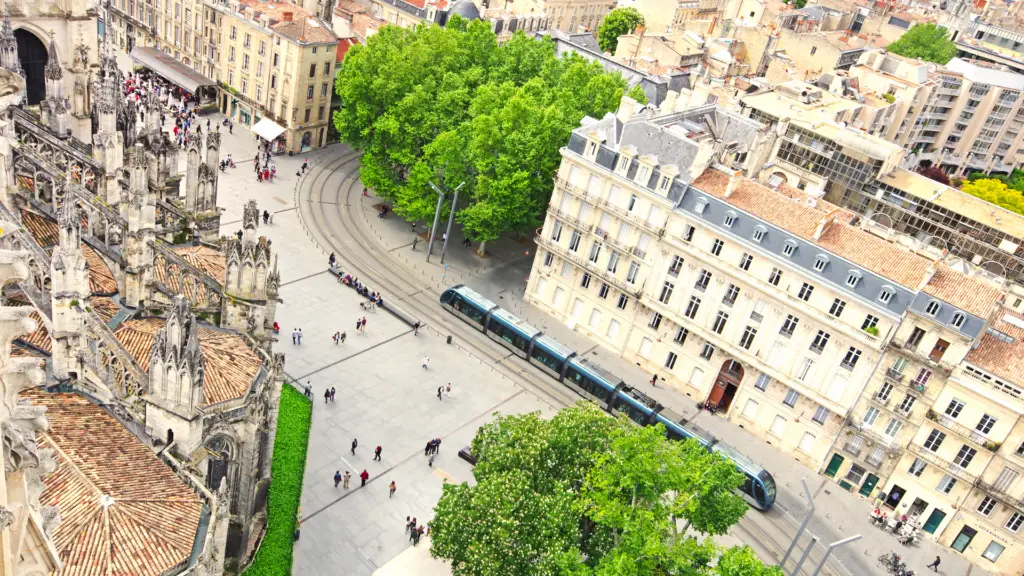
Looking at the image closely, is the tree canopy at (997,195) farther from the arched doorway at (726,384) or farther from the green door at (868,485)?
the green door at (868,485)

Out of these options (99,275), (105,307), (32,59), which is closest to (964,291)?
(105,307)

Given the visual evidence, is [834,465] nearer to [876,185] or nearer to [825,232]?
[825,232]

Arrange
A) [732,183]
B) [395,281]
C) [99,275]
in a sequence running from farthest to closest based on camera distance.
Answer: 1. [395,281]
2. [732,183]
3. [99,275]

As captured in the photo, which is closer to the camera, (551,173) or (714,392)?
(714,392)

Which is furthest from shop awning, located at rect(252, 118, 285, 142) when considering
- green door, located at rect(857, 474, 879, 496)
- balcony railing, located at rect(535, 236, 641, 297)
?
green door, located at rect(857, 474, 879, 496)

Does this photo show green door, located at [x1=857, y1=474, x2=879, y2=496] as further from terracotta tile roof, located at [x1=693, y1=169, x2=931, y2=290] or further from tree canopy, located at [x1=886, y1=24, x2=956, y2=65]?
tree canopy, located at [x1=886, y1=24, x2=956, y2=65]

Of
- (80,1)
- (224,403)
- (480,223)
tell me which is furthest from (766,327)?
(80,1)

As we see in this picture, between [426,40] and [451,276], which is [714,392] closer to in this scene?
[451,276]
